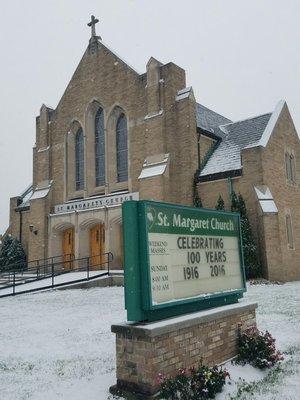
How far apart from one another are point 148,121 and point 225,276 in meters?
16.4

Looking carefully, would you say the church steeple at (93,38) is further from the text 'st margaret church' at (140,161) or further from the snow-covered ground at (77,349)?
the snow-covered ground at (77,349)

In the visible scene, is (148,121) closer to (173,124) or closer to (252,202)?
(173,124)

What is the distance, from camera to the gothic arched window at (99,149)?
2513 centimetres

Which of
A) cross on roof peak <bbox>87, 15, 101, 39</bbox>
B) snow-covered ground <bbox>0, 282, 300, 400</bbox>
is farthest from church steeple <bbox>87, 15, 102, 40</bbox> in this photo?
snow-covered ground <bbox>0, 282, 300, 400</bbox>

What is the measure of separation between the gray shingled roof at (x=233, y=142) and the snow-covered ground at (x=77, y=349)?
903cm

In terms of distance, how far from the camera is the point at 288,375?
18.4 feet

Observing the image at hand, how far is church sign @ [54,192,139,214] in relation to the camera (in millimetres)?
22594

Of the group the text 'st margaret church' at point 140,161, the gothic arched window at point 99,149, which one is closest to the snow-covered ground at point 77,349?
the text 'st margaret church' at point 140,161

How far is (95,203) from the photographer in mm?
23844

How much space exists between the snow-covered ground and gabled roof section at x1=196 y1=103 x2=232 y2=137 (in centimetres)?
1294

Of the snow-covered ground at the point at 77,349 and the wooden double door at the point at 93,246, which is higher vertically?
the wooden double door at the point at 93,246

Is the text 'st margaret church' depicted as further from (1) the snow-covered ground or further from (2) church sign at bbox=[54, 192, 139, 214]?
(1) the snow-covered ground

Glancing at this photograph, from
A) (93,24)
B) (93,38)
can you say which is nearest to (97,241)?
(93,38)

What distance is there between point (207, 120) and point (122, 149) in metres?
5.71
